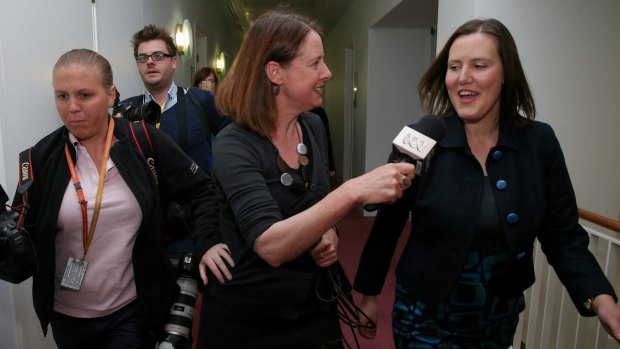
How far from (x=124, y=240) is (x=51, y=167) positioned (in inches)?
A: 12.4

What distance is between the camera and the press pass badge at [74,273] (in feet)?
4.75

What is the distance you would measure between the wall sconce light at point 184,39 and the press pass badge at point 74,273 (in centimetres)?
389

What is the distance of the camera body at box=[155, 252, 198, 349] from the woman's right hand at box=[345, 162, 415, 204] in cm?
91

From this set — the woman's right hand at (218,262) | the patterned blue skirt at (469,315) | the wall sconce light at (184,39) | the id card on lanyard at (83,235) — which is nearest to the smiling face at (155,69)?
the id card on lanyard at (83,235)

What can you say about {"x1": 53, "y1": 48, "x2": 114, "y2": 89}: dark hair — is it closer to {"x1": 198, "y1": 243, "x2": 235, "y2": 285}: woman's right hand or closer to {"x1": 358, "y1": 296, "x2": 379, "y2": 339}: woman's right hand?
{"x1": 198, "y1": 243, "x2": 235, "y2": 285}: woman's right hand

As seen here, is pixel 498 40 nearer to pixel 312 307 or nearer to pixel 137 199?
pixel 312 307

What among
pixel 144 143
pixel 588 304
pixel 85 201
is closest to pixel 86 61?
pixel 144 143

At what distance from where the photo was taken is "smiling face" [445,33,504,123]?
1340 mm

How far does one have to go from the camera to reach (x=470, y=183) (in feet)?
4.33

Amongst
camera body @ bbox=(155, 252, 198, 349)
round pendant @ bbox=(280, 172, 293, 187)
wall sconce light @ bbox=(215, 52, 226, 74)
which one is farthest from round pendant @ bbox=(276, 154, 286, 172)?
wall sconce light @ bbox=(215, 52, 226, 74)

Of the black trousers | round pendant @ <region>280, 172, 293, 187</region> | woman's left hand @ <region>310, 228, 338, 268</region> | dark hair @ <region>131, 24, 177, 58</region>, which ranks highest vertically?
dark hair @ <region>131, 24, 177, 58</region>

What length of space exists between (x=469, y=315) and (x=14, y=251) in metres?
1.27

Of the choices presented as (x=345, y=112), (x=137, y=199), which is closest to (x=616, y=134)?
(x=137, y=199)

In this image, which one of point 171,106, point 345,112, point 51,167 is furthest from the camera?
point 345,112
